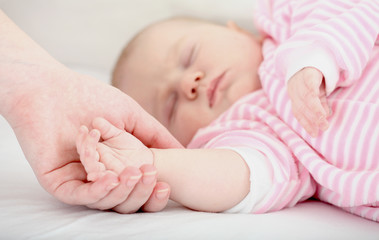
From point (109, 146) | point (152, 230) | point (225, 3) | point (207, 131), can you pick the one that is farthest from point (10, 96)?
point (225, 3)

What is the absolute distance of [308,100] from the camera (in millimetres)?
931

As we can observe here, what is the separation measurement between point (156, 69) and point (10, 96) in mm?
578

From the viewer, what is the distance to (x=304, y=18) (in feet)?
3.97

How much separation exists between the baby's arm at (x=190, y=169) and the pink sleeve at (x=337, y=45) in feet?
0.75

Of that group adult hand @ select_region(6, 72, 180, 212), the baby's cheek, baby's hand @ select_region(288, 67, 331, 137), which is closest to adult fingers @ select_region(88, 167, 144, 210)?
adult hand @ select_region(6, 72, 180, 212)

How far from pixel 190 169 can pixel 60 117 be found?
0.23 m

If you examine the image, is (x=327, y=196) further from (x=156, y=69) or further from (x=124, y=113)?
(x=156, y=69)

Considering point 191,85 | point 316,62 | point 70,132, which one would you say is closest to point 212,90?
point 191,85

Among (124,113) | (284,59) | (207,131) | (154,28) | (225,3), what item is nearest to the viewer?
(124,113)

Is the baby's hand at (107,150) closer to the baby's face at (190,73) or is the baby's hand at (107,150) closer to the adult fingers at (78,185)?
the adult fingers at (78,185)

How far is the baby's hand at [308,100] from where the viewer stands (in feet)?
3.03

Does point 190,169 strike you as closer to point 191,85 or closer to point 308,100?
point 308,100

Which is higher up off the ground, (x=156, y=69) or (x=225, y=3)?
(x=225, y=3)

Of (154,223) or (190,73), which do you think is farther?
(190,73)
